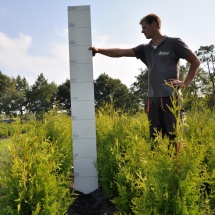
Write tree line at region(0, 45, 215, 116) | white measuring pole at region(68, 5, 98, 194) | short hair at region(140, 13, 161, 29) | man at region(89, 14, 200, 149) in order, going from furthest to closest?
tree line at region(0, 45, 215, 116), white measuring pole at region(68, 5, 98, 194), short hair at region(140, 13, 161, 29), man at region(89, 14, 200, 149)

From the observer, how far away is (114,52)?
17.2 feet

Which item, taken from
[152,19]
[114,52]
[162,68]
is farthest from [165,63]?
[114,52]

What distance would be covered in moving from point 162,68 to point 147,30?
2.27 ft

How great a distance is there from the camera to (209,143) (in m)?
4.90

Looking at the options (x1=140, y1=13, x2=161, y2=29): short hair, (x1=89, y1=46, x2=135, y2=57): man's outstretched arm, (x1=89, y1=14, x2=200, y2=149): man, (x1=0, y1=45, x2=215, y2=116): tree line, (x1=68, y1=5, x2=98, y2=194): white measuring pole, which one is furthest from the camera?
(x1=0, y1=45, x2=215, y2=116): tree line

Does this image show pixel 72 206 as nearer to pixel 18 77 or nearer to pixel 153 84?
pixel 153 84

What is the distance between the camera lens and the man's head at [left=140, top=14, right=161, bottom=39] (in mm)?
4488

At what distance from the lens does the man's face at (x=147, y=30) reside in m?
4.52

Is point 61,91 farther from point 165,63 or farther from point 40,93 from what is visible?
point 165,63

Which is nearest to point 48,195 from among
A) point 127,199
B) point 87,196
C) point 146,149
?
point 127,199

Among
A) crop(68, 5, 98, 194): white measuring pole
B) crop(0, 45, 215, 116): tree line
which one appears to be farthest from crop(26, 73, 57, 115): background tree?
crop(68, 5, 98, 194): white measuring pole

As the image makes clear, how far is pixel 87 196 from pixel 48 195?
2.03m

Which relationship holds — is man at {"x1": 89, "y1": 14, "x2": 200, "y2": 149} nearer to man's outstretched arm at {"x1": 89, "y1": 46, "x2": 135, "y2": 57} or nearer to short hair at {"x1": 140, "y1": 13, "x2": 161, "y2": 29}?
short hair at {"x1": 140, "y1": 13, "x2": 161, "y2": 29}

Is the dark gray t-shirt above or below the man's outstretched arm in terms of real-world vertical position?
below
